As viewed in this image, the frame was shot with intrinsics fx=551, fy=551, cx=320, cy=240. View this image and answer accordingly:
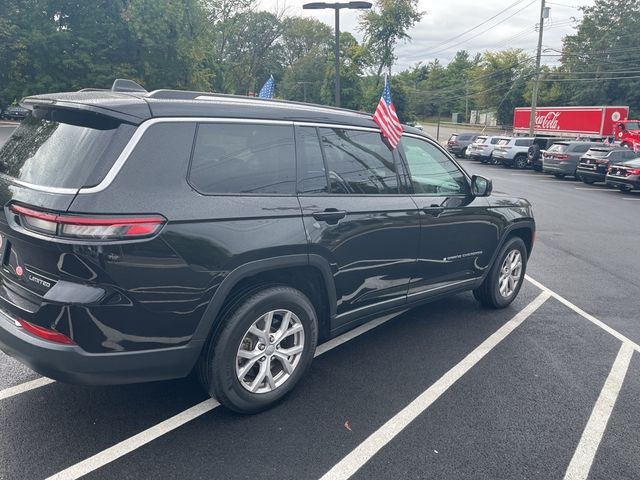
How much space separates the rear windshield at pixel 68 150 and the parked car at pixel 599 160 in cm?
2175

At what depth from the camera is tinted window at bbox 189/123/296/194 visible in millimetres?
3080

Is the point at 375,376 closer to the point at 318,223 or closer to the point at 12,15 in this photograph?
the point at 318,223

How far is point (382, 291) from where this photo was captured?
418cm

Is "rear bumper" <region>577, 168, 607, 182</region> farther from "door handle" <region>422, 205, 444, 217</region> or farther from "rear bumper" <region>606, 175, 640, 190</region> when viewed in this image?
"door handle" <region>422, 205, 444, 217</region>

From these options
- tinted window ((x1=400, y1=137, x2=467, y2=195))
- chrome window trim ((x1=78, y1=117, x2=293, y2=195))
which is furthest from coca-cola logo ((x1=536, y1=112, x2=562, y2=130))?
chrome window trim ((x1=78, y1=117, x2=293, y2=195))

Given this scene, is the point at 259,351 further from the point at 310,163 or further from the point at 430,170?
the point at 430,170

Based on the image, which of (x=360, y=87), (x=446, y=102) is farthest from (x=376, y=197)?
(x=446, y=102)

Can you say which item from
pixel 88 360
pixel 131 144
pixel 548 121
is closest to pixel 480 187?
pixel 131 144

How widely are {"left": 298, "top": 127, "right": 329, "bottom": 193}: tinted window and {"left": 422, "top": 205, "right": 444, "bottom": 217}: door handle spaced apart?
1.10m

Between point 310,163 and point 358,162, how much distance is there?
52 cm

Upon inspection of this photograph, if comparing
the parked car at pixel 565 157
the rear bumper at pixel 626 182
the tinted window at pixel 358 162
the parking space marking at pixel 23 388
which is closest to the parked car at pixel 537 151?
the parked car at pixel 565 157

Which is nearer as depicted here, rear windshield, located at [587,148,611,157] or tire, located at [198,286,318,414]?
tire, located at [198,286,318,414]

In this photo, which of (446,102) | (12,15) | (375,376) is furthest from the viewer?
(446,102)

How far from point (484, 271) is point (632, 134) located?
31.1m
